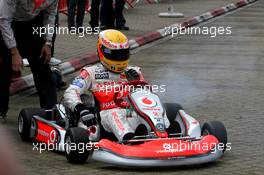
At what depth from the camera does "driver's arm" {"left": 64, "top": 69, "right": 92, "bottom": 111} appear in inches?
213

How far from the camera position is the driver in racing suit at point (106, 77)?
5.34m

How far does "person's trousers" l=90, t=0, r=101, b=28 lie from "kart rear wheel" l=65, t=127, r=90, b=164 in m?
10.2

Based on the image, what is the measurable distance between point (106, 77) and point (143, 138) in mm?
746

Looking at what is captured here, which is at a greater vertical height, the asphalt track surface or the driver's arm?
the driver's arm

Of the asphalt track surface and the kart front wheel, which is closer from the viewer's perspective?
the asphalt track surface

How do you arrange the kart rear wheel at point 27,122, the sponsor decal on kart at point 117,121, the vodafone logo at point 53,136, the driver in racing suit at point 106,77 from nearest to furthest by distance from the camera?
the sponsor decal on kart at point 117,121 < the driver in racing suit at point 106,77 < the vodafone logo at point 53,136 < the kart rear wheel at point 27,122

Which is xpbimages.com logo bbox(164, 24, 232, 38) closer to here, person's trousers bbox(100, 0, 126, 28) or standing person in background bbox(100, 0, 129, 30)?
standing person in background bbox(100, 0, 129, 30)

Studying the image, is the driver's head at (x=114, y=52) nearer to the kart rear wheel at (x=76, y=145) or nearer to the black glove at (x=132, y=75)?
the black glove at (x=132, y=75)

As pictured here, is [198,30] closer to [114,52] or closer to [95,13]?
[95,13]

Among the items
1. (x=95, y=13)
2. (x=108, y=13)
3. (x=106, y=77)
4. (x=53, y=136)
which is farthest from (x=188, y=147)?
(x=108, y=13)

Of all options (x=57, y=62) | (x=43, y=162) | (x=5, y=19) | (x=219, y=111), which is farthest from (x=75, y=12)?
(x=43, y=162)

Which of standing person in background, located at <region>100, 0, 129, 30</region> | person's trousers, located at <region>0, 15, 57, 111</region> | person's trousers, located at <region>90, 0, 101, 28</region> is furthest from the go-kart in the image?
standing person in background, located at <region>100, 0, 129, 30</region>

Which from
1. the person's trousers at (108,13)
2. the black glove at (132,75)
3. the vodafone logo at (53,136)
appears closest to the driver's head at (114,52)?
the black glove at (132,75)

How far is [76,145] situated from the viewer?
4.87 m
